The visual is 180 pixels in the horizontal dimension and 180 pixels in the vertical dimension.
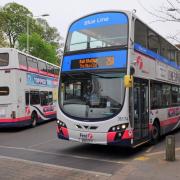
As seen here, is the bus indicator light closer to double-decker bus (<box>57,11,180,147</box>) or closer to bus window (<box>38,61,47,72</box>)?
double-decker bus (<box>57,11,180,147</box>)

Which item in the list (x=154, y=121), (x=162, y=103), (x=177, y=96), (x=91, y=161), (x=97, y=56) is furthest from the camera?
(x=177, y=96)

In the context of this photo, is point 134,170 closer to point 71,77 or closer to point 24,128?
point 71,77

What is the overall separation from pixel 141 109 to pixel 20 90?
8.61m

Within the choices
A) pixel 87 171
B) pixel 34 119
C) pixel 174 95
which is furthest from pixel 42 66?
pixel 87 171

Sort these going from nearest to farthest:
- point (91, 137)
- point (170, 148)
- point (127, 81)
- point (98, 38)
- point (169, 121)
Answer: point (170, 148), point (127, 81), point (91, 137), point (98, 38), point (169, 121)

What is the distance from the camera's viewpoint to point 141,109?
41.6 ft

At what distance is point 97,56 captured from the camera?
1194 cm

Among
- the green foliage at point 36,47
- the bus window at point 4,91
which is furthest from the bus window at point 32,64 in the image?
the green foliage at point 36,47

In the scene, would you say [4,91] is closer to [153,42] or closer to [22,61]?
Result: [22,61]

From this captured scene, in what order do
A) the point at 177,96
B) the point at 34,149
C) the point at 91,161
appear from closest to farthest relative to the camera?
the point at 91,161
the point at 34,149
the point at 177,96

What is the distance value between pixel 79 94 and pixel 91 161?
6.86 ft

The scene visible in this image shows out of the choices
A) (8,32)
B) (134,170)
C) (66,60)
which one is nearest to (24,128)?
(66,60)

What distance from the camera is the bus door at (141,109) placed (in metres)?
12.1

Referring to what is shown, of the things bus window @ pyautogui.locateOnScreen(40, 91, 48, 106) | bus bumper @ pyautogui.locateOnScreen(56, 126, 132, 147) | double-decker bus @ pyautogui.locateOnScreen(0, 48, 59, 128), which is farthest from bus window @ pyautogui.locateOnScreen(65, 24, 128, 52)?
bus window @ pyautogui.locateOnScreen(40, 91, 48, 106)
